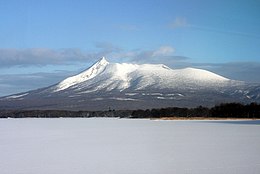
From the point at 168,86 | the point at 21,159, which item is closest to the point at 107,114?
the point at 168,86

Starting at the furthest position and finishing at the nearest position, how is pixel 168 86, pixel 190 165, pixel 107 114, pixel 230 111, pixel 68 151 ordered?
pixel 168 86, pixel 107 114, pixel 230 111, pixel 68 151, pixel 190 165

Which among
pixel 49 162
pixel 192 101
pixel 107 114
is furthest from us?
pixel 192 101

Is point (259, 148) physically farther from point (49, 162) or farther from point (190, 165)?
point (49, 162)

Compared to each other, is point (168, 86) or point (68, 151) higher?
point (168, 86)

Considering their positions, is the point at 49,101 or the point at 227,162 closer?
the point at 227,162

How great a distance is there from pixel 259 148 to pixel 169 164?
5719 mm

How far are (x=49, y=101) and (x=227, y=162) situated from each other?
150964 millimetres

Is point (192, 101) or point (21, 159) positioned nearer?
point (21, 159)

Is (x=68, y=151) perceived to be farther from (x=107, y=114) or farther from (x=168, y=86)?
(x=168, y=86)

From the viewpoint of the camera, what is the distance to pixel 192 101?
15462 centimetres

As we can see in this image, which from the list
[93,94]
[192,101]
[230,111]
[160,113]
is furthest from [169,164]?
[93,94]

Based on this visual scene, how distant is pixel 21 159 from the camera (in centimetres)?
1500

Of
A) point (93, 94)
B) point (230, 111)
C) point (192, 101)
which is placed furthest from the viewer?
point (93, 94)

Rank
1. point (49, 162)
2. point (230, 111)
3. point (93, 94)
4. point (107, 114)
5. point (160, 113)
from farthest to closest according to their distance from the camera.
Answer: point (93, 94), point (107, 114), point (160, 113), point (230, 111), point (49, 162)
